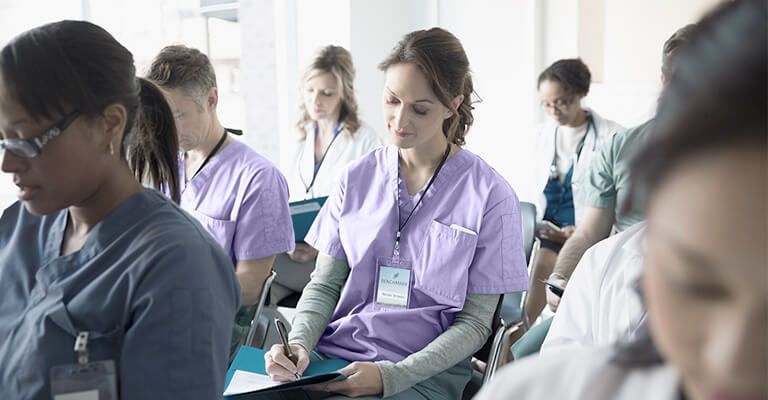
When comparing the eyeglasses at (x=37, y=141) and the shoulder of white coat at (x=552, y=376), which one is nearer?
the shoulder of white coat at (x=552, y=376)

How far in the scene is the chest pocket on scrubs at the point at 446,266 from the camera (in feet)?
6.31

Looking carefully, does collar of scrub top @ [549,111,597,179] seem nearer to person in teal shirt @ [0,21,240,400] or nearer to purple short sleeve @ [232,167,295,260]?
purple short sleeve @ [232,167,295,260]

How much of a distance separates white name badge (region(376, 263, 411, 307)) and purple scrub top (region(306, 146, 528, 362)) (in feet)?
0.06

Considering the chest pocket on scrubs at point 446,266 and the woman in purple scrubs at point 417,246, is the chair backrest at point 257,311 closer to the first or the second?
the woman in purple scrubs at point 417,246

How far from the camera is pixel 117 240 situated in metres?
1.25

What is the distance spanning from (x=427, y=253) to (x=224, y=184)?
0.68 meters

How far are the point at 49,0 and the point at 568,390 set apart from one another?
13.0 feet

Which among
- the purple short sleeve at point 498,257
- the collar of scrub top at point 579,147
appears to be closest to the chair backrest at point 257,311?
the purple short sleeve at point 498,257

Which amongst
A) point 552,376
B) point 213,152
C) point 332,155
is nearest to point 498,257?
point 213,152

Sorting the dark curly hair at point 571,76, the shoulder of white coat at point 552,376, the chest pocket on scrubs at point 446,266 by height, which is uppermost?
the dark curly hair at point 571,76

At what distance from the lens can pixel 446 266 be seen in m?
1.93

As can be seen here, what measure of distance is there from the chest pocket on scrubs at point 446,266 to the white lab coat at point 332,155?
186 centimetres

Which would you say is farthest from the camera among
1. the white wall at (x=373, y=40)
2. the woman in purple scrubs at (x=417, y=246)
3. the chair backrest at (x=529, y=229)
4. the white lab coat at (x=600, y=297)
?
the white wall at (x=373, y=40)

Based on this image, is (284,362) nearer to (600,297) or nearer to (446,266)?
(446,266)
